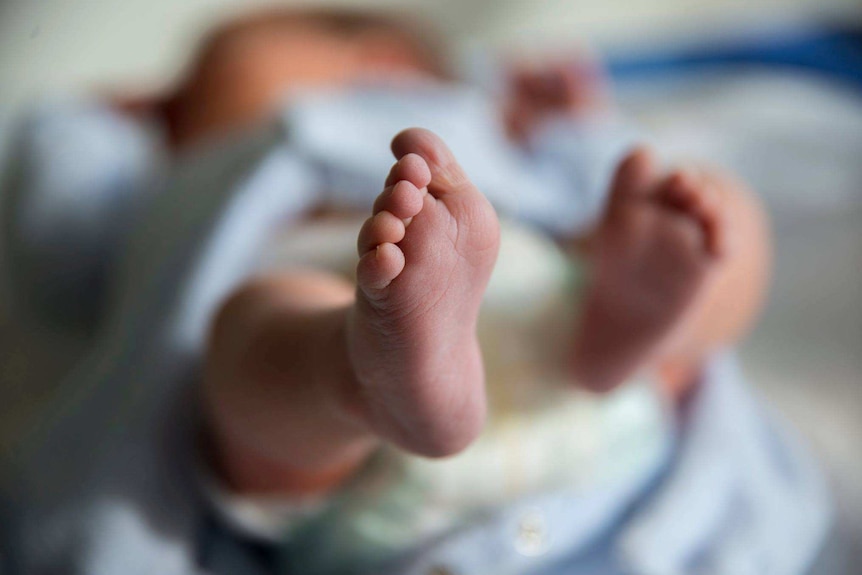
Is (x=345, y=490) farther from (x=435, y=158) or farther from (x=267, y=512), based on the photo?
(x=435, y=158)

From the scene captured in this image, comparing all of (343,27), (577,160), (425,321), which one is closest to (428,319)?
(425,321)

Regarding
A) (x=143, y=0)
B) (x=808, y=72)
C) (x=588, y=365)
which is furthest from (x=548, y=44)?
(x=588, y=365)

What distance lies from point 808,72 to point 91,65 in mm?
862

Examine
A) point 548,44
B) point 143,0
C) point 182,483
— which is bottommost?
point 182,483

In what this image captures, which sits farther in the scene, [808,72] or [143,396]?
[808,72]

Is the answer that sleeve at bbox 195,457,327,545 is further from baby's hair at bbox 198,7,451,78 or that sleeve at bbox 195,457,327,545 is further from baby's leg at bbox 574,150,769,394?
baby's hair at bbox 198,7,451,78

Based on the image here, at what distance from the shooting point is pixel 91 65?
0.99 metres

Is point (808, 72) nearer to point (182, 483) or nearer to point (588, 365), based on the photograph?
point (588, 365)

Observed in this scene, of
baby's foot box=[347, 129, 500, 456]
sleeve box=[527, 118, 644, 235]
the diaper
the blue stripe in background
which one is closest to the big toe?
baby's foot box=[347, 129, 500, 456]

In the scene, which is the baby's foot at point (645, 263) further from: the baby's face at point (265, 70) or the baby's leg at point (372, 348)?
the baby's face at point (265, 70)

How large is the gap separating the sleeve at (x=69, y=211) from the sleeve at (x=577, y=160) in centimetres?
38

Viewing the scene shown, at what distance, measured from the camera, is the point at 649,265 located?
0.42 meters

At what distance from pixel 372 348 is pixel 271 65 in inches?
20.7

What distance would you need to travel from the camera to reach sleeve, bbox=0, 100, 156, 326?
700 millimetres
